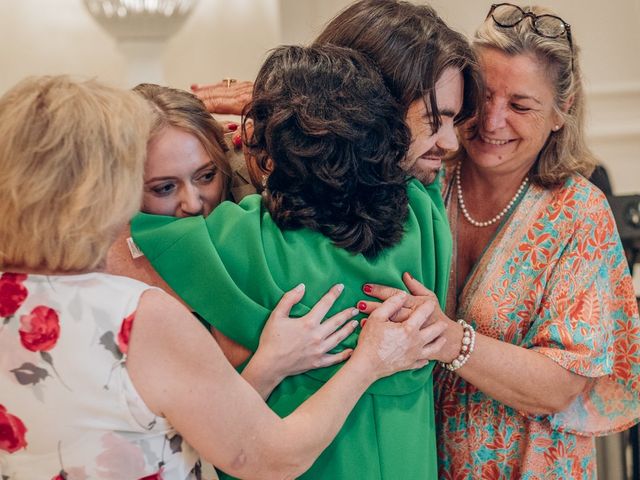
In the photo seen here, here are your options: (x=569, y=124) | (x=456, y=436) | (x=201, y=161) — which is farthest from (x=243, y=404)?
(x=569, y=124)

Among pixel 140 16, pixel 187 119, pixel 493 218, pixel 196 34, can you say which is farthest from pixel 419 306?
pixel 196 34

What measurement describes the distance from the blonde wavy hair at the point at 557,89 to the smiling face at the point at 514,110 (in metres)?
0.02

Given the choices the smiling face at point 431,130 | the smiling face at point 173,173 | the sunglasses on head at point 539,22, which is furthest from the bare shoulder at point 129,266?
the sunglasses on head at point 539,22

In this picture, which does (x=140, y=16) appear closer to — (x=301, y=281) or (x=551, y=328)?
(x=301, y=281)

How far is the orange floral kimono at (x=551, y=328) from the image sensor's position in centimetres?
188

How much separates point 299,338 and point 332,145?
0.34m

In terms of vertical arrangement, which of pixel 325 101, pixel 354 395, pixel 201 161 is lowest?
pixel 354 395

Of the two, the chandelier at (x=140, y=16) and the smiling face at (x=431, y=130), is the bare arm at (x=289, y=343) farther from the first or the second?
the chandelier at (x=140, y=16)

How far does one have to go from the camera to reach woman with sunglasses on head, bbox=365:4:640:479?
1.86 metres

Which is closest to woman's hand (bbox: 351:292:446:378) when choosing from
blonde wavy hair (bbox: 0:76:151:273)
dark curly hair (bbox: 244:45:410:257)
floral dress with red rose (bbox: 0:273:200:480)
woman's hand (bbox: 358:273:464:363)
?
woman's hand (bbox: 358:273:464:363)

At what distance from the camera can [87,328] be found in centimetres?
128

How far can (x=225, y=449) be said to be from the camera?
1.33m

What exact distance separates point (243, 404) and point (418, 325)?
17.4 inches

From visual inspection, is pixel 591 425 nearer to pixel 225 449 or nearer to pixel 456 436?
pixel 456 436
